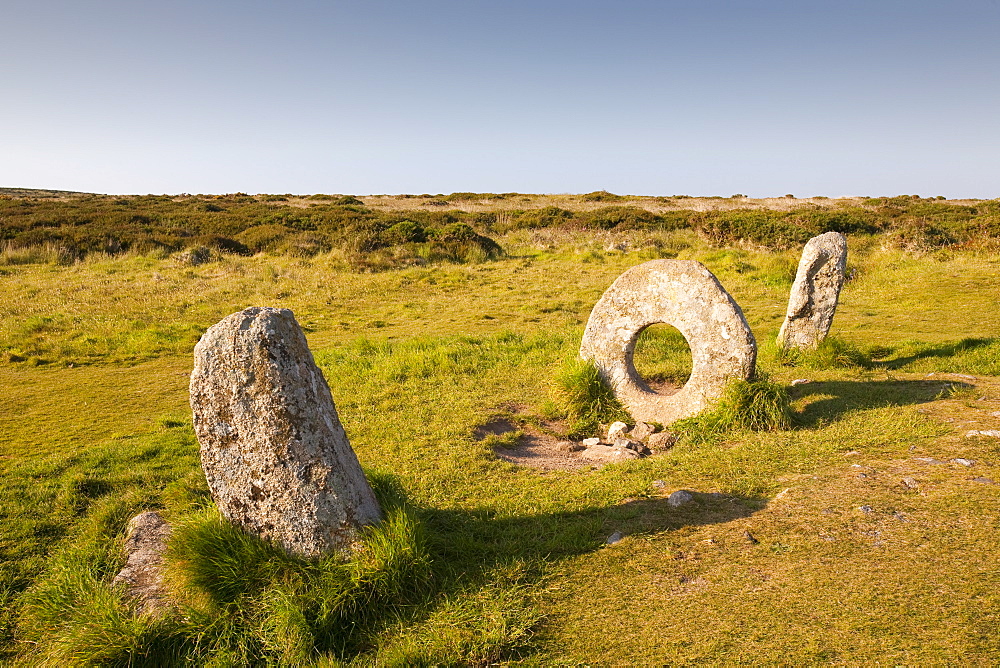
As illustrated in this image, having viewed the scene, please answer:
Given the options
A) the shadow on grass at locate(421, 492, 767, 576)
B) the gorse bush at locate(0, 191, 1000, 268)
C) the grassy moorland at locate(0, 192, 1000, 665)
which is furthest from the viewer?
the gorse bush at locate(0, 191, 1000, 268)

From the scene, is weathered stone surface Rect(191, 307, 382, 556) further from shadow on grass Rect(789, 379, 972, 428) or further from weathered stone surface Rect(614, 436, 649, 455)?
shadow on grass Rect(789, 379, 972, 428)

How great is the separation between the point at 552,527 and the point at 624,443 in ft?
9.10

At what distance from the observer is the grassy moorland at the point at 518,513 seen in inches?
151

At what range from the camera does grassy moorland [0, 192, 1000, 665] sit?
3842 mm

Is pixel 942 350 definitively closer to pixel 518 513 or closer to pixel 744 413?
pixel 744 413

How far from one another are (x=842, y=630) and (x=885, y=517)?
1.64 meters

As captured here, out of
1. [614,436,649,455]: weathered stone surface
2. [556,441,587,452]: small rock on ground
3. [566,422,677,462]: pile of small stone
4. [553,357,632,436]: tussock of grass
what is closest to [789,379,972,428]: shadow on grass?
[566,422,677,462]: pile of small stone

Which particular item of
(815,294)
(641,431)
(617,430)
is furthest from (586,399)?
(815,294)

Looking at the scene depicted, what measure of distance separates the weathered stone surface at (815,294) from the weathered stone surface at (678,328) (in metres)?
3.40

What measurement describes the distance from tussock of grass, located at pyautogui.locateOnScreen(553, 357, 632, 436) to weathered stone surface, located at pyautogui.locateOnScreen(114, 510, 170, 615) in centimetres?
501

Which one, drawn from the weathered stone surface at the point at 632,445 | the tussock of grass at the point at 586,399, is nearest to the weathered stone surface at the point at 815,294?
the tussock of grass at the point at 586,399

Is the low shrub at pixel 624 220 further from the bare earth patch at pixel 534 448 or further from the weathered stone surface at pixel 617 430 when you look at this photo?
the bare earth patch at pixel 534 448

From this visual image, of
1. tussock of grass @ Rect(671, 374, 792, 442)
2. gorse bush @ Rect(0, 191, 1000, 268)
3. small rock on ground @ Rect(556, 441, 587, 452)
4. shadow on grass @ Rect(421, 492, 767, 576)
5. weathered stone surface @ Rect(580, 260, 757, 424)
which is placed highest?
gorse bush @ Rect(0, 191, 1000, 268)

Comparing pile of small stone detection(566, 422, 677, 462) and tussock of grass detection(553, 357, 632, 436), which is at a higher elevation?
tussock of grass detection(553, 357, 632, 436)
